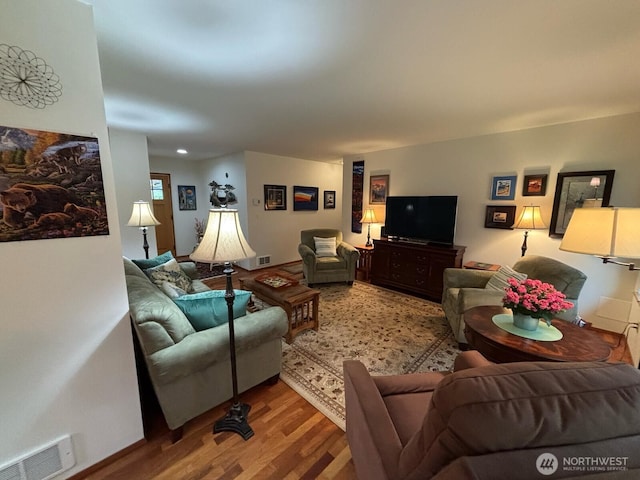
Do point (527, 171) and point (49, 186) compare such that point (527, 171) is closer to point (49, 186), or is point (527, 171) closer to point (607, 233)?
point (607, 233)

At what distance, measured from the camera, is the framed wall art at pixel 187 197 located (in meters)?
6.14

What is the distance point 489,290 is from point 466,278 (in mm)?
569

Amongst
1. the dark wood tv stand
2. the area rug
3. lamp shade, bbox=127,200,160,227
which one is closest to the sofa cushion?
the area rug

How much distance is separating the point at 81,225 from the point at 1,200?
0.26 metres

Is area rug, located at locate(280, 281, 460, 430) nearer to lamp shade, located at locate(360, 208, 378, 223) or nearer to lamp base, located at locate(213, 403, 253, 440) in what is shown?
lamp base, located at locate(213, 403, 253, 440)

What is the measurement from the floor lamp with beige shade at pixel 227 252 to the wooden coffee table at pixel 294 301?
3.31ft

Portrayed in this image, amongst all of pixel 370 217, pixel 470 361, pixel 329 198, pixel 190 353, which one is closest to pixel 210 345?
pixel 190 353

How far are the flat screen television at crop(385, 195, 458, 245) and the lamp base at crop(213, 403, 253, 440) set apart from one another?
3406mm

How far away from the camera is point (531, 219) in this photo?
3.09 meters

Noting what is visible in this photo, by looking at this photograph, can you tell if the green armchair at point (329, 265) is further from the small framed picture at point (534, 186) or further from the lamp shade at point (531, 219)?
the small framed picture at point (534, 186)

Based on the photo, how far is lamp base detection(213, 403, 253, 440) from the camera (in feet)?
A: 5.27

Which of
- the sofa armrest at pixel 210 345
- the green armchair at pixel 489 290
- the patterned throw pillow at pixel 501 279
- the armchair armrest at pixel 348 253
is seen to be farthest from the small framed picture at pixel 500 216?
the sofa armrest at pixel 210 345

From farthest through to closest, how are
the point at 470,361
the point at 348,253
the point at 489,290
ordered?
the point at 348,253 → the point at 489,290 → the point at 470,361

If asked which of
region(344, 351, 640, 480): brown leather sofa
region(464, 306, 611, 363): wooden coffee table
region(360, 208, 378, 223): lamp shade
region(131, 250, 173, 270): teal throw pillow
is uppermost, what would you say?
region(360, 208, 378, 223): lamp shade
